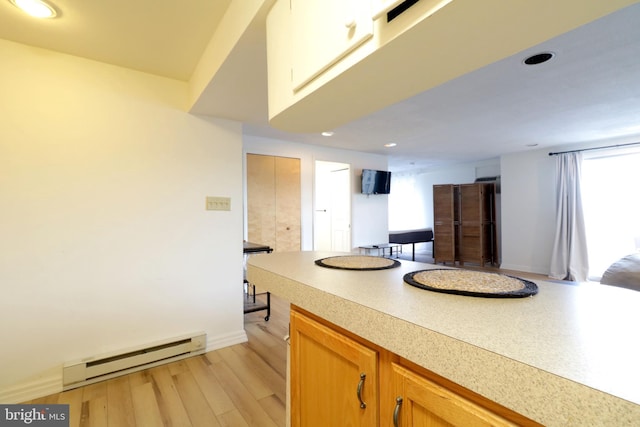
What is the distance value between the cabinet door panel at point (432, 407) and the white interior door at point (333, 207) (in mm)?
4328

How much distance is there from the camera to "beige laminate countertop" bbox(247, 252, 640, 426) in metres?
0.36

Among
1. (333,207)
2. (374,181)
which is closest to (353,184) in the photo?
(374,181)

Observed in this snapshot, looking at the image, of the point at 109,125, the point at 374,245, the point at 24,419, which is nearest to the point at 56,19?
the point at 109,125

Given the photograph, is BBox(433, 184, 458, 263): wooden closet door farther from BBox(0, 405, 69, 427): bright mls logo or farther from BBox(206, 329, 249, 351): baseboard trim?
BBox(0, 405, 69, 427): bright mls logo

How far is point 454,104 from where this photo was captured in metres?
2.73

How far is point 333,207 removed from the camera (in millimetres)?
5832

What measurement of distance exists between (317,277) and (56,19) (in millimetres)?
2001

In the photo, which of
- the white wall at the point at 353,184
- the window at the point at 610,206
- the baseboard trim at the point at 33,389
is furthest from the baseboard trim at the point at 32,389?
the window at the point at 610,206

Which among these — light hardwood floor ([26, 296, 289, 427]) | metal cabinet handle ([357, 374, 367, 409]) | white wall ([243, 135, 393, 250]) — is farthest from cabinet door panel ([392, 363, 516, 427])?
white wall ([243, 135, 393, 250])

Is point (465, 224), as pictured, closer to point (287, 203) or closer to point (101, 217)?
point (287, 203)

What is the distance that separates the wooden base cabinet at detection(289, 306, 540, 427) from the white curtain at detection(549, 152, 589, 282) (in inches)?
207

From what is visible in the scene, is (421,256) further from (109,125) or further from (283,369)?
(109,125)

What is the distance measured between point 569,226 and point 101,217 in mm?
6042

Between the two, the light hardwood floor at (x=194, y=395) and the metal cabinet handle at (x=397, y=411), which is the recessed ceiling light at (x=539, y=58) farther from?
the light hardwood floor at (x=194, y=395)
